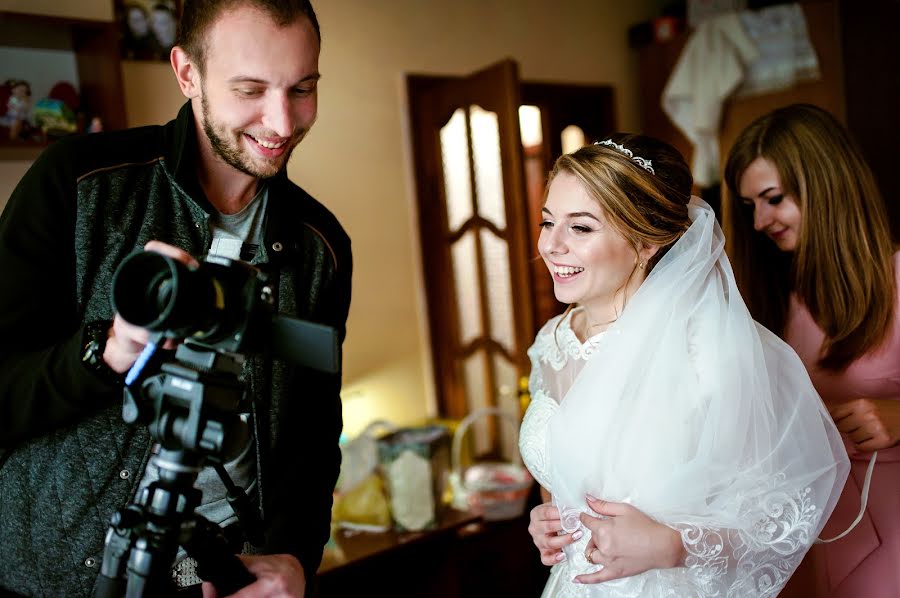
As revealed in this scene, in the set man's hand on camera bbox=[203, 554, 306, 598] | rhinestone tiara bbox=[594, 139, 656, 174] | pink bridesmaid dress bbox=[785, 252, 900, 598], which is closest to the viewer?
man's hand on camera bbox=[203, 554, 306, 598]

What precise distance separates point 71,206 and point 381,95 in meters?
2.04

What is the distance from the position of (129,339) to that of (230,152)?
42 cm

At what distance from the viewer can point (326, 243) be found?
1.43 metres

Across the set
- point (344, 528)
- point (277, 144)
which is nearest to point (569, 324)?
point (277, 144)

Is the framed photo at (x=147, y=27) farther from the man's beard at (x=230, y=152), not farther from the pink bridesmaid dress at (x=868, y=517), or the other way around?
the pink bridesmaid dress at (x=868, y=517)

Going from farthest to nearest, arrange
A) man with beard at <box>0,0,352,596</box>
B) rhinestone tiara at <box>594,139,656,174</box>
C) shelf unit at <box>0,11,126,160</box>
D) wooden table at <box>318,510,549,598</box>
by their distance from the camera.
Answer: wooden table at <box>318,510,549,598</box> < shelf unit at <box>0,11,126,160</box> < rhinestone tiara at <box>594,139,656,174</box> < man with beard at <box>0,0,352,596</box>

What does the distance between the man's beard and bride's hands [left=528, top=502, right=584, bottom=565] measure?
84 centimetres

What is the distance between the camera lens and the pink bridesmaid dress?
1.64 metres

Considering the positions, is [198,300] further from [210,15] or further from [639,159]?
[639,159]

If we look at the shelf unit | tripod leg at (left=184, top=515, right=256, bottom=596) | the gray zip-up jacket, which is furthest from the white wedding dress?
the shelf unit

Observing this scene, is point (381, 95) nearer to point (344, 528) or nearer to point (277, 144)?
point (344, 528)

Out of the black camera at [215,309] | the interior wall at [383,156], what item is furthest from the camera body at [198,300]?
the interior wall at [383,156]

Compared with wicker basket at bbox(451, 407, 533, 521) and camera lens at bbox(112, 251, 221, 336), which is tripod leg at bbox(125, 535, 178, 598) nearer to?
camera lens at bbox(112, 251, 221, 336)

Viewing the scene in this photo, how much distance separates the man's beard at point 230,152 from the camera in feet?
4.06
